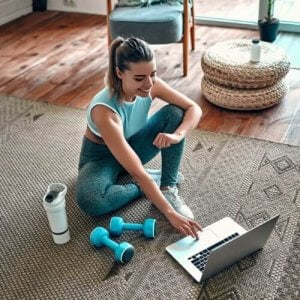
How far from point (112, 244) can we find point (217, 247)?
410 mm

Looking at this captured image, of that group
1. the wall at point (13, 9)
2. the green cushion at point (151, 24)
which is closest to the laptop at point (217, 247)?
the green cushion at point (151, 24)

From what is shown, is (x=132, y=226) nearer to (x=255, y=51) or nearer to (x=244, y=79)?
(x=244, y=79)

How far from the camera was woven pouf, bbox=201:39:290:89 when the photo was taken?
8.23ft

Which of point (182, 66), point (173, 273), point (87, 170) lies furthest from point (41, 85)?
point (173, 273)

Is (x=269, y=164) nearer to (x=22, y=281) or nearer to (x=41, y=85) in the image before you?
(x=22, y=281)

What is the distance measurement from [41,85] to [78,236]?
4.97 ft

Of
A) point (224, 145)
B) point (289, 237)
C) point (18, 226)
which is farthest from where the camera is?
point (224, 145)

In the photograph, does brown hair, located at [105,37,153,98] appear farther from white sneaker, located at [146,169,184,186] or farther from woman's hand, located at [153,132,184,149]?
white sneaker, located at [146,169,184,186]

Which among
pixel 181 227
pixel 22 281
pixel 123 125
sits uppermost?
pixel 123 125

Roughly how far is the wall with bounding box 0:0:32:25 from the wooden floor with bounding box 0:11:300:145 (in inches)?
2.6

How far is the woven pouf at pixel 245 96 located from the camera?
256cm

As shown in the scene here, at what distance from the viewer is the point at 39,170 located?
2236mm

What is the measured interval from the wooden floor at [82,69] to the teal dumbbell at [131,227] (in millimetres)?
875

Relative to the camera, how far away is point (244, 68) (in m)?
2.52
